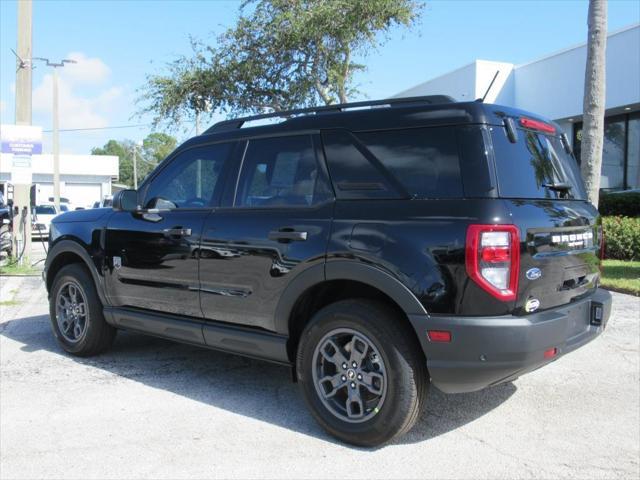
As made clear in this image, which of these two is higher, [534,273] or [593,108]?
[593,108]

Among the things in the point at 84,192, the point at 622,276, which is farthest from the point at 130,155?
the point at 622,276

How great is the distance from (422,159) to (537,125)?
93cm

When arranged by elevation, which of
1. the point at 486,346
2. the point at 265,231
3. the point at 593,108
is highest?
the point at 593,108

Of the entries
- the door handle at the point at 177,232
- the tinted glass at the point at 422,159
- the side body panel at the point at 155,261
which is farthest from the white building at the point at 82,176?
the tinted glass at the point at 422,159

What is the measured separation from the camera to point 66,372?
5164 millimetres

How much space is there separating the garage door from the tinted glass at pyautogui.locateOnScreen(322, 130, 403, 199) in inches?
2215

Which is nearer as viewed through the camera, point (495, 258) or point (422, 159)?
point (495, 258)

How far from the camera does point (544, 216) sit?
3.48m

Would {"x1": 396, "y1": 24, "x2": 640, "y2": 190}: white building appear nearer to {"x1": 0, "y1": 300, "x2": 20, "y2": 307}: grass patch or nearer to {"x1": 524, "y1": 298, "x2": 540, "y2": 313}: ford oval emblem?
{"x1": 0, "y1": 300, "x2": 20, "y2": 307}: grass patch

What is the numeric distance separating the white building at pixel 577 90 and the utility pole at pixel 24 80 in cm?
1244

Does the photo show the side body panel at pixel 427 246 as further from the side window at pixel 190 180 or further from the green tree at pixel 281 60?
the green tree at pixel 281 60

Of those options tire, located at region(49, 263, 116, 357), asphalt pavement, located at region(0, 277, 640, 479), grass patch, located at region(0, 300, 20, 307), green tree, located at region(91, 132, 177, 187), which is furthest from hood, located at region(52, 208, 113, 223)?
green tree, located at region(91, 132, 177, 187)

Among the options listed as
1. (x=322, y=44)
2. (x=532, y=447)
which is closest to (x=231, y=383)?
(x=532, y=447)

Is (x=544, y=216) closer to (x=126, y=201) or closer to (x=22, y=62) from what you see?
(x=126, y=201)
